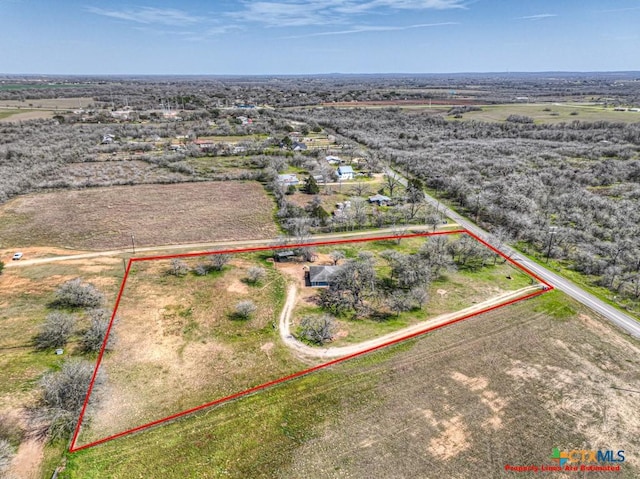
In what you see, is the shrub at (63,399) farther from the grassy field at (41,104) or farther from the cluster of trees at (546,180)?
the grassy field at (41,104)

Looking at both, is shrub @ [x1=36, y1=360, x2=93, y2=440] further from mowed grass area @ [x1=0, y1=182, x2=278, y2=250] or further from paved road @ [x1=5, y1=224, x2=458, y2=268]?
mowed grass area @ [x1=0, y1=182, x2=278, y2=250]

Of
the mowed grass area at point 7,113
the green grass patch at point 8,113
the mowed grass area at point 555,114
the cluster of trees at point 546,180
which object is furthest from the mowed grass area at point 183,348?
the green grass patch at point 8,113

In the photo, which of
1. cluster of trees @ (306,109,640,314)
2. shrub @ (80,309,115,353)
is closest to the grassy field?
cluster of trees @ (306,109,640,314)

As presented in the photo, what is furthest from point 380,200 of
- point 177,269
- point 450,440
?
point 450,440

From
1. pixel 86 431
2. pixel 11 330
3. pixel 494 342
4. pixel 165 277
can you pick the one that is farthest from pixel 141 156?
pixel 494 342

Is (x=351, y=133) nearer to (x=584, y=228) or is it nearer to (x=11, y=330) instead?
(x=584, y=228)
